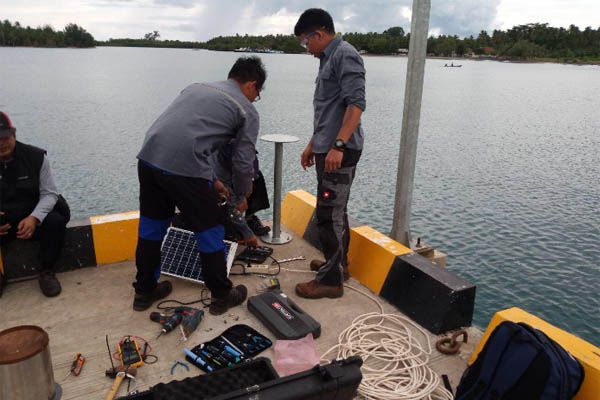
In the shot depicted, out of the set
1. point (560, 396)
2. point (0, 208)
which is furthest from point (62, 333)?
point (560, 396)

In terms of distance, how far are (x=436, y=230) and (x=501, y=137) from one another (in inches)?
370

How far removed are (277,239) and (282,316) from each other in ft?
4.76

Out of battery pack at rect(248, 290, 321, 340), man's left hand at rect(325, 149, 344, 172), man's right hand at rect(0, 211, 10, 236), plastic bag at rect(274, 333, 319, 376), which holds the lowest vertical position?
plastic bag at rect(274, 333, 319, 376)

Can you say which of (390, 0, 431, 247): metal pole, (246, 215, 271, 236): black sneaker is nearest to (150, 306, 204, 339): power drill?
(246, 215, 271, 236): black sneaker

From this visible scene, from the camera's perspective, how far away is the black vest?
10.9ft

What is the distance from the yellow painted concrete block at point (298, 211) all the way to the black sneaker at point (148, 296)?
1.63m

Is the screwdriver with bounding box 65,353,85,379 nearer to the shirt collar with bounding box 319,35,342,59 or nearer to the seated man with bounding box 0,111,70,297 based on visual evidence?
the seated man with bounding box 0,111,70,297

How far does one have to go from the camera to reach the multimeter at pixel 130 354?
8.52 feet

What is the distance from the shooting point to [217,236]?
3006 millimetres

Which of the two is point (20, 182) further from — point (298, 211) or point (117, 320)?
point (298, 211)

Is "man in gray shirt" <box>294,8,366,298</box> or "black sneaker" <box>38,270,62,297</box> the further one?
"black sneaker" <box>38,270,62,297</box>

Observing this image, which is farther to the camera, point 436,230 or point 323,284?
point 436,230

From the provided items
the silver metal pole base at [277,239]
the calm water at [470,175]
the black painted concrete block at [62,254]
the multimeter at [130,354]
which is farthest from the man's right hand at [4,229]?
the calm water at [470,175]

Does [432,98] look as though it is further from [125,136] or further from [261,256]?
[261,256]
